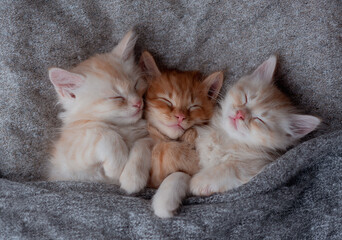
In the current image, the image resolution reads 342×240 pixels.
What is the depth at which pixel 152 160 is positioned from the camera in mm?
1294

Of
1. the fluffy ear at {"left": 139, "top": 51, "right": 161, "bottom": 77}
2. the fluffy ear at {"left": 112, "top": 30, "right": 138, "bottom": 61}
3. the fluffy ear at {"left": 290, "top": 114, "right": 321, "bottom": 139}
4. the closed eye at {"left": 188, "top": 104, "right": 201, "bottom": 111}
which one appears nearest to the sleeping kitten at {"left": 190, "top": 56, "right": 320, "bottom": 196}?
the fluffy ear at {"left": 290, "top": 114, "right": 321, "bottom": 139}

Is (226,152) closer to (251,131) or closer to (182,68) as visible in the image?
(251,131)

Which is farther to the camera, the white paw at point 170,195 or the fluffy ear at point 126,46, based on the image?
the fluffy ear at point 126,46

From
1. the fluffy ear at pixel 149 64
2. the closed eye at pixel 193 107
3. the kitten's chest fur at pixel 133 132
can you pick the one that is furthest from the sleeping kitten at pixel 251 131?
the fluffy ear at pixel 149 64

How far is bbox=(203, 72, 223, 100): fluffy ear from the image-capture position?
1461mm

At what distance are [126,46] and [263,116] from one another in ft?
2.23

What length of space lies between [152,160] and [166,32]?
→ 2.02ft

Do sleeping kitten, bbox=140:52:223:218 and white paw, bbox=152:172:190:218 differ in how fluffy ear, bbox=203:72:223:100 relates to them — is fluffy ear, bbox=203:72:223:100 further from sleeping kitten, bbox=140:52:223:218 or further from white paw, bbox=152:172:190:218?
white paw, bbox=152:172:190:218

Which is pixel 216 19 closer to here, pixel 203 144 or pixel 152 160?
pixel 203 144

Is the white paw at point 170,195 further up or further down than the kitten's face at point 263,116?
further down

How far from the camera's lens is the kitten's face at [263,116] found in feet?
4.24

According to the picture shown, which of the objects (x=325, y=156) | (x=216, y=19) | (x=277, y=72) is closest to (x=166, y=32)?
(x=216, y=19)

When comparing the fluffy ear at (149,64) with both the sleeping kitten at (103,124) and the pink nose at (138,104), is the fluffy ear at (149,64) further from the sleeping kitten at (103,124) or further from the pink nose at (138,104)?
the pink nose at (138,104)

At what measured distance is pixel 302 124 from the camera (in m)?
1.30
